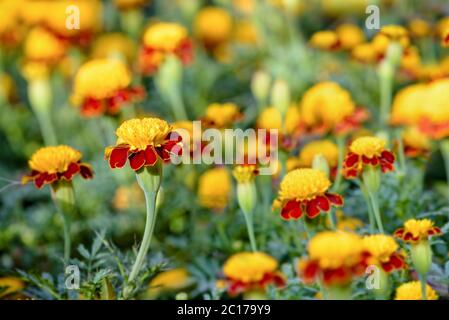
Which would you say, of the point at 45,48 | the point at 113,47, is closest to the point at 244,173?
the point at 45,48

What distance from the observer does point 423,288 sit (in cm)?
103

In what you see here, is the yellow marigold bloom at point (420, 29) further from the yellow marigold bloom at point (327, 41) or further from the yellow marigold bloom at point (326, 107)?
the yellow marigold bloom at point (326, 107)

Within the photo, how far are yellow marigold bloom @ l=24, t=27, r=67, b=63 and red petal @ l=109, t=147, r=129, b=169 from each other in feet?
3.38

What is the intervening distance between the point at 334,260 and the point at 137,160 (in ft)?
0.99

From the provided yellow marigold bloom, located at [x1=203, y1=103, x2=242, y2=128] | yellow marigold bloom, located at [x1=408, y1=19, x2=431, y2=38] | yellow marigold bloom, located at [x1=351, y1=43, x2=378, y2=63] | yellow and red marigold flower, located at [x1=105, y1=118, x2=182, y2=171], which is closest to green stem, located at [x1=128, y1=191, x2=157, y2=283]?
yellow and red marigold flower, located at [x1=105, y1=118, x2=182, y2=171]

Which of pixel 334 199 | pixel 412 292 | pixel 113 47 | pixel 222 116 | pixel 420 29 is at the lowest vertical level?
pixel 412 292

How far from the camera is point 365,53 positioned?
5.91 ft

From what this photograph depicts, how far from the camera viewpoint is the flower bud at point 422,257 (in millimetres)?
1024

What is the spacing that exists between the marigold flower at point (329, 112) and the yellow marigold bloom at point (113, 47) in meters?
0.96

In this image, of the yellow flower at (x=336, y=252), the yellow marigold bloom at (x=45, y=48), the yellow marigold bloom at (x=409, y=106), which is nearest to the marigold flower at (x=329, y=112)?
the yellow marigold bloom at (x=409, y=106)

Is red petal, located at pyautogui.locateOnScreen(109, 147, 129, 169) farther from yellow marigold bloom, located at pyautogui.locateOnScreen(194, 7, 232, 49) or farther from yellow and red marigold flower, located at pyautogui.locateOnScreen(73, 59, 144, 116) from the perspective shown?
yellow marigold bloom, located at pyautogui.locateOnScreen(194, 7, 232, 49)

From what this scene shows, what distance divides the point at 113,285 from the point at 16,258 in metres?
0.54

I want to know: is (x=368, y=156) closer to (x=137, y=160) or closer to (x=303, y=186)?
(x=303, y=186)
